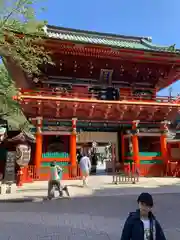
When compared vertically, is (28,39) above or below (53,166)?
above

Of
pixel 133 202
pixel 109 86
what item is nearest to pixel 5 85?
pixel 109 86

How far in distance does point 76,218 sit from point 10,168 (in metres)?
7.09

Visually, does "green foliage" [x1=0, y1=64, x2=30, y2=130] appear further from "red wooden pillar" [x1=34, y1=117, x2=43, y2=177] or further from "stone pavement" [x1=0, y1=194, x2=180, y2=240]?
"stone pavement" [x1=0, y1=194, x2=180, y2=240]

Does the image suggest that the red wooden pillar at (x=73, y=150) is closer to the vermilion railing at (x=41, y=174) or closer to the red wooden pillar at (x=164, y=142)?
the vermilion railing at (x=41, y=174)

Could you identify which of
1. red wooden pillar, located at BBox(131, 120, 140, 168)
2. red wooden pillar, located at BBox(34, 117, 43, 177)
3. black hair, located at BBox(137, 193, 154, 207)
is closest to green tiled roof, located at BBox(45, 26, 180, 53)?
red wooden pillar, located at BBox(131, 120, 140, 168)

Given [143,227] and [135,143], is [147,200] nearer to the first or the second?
[143,227]

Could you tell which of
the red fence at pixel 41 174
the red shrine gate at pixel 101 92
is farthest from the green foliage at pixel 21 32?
the red fence at pixel 41 174

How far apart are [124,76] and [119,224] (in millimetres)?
13117

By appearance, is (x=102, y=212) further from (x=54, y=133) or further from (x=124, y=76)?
(x=124, y=76)

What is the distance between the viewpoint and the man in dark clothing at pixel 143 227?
236 cm

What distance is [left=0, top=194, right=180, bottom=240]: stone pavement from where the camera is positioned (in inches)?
180

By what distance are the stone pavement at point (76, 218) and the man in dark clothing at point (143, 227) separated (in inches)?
88.5

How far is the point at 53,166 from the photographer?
28.4ft

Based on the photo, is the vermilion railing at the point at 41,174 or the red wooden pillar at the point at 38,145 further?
the red wooden pillar at the point at 38,145
